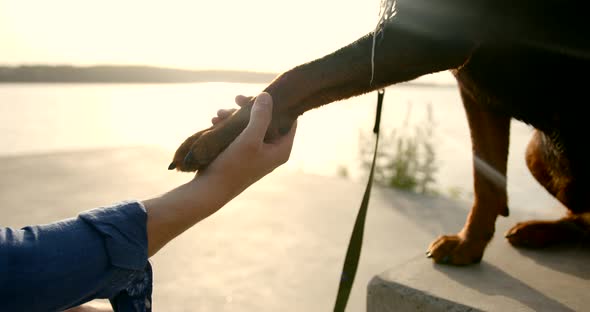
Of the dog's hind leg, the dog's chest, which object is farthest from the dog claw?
the dog's hind leg

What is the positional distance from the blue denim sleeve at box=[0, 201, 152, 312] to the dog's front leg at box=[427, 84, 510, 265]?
1.04 metres

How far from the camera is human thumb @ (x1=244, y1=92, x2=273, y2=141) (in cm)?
113

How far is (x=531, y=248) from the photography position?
190 centimetres

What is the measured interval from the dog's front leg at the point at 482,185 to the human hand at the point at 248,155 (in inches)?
28.3

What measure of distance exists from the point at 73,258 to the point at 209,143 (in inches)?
16.0

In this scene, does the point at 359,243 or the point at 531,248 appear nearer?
the point at 359,243

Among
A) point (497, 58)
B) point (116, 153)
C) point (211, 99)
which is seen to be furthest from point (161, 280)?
point (211, 99)

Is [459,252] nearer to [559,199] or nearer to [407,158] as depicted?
[559,199]

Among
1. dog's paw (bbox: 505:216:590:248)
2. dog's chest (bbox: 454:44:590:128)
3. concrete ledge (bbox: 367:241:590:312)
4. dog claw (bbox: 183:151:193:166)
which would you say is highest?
dog's chest (bbox: 454:44:590:128)

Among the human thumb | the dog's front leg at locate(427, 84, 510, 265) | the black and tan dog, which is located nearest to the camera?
the human thumb

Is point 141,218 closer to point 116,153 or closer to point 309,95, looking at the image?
point 309,95

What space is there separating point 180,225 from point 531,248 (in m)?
1.28

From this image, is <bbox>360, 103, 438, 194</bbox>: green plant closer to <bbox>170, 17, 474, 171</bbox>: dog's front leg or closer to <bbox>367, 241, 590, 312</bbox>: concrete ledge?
<bbox>367, 241, 590, 312</bbox>: concrete ledge

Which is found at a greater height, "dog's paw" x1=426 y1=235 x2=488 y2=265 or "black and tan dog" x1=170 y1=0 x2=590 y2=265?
"black and tan dog" x1=170 y1=0 x2=590 y2=265
